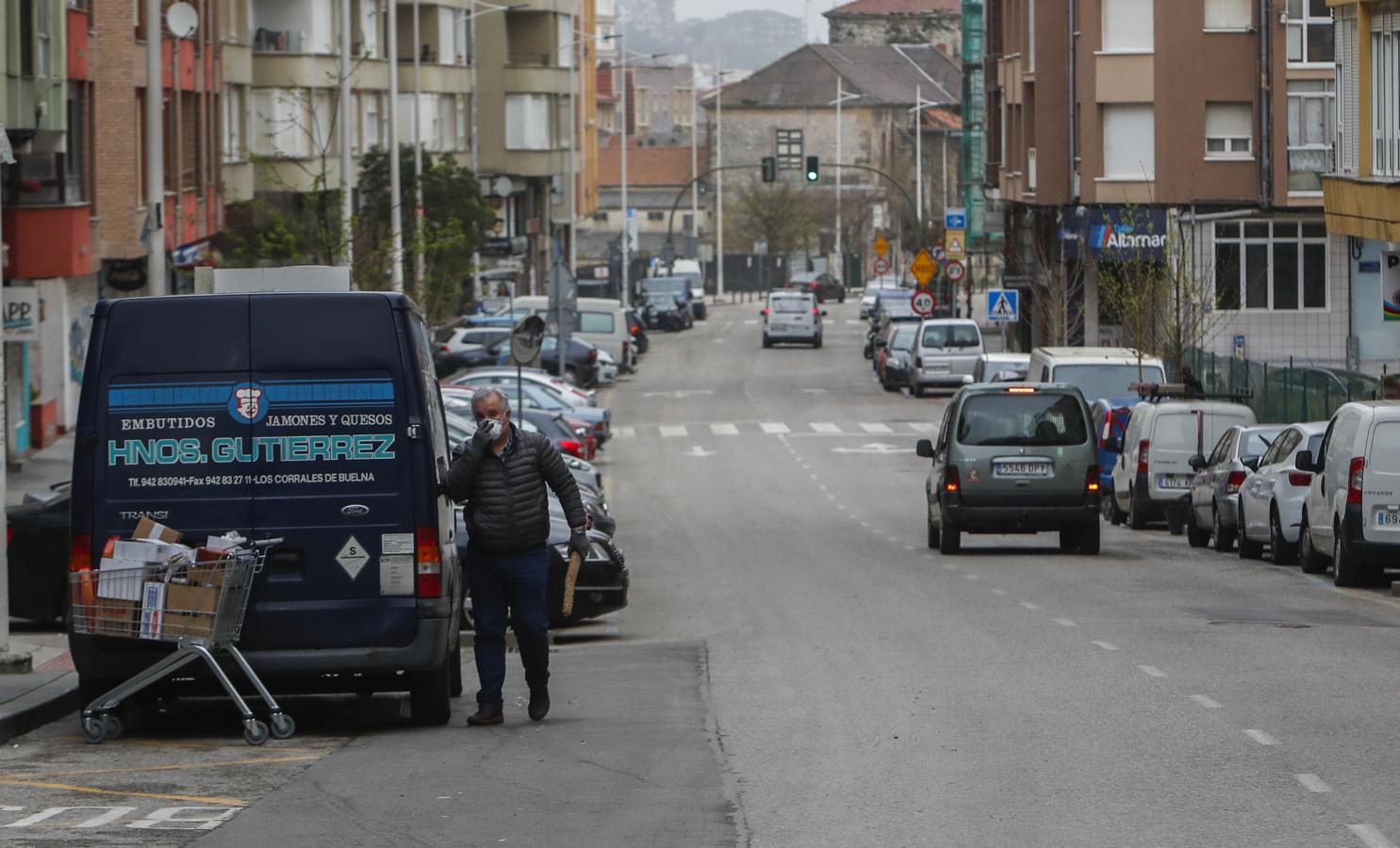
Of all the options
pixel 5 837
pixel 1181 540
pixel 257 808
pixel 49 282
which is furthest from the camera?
pixel 49 282

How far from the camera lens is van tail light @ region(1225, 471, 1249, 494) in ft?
83.3

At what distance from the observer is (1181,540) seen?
2845 cm

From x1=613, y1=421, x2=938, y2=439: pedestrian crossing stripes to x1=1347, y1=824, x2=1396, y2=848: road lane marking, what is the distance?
1570 inches

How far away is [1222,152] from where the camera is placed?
54500 mm

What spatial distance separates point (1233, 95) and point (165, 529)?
46220 mm

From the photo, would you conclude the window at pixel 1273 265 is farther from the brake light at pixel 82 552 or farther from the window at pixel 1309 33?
the brake light at pixel 82 552

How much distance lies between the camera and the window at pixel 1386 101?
2966 centimetres

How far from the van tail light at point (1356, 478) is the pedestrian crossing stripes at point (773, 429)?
2841cm

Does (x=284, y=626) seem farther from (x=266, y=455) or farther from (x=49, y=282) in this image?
(x=49, y=282)

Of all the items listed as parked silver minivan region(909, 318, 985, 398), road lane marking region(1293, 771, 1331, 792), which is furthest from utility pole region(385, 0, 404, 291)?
Result: road lane marking region(1293, 771, 1331, 792)

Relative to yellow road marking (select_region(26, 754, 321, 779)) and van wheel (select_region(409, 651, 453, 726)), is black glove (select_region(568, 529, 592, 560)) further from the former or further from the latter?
yellow road marking (select_region(26, 754, 321, 779))

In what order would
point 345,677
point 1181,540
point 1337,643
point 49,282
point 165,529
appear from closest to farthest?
point 165,529 < point 345,677 < point 1337,643 < point 1181,540 < point 49,282

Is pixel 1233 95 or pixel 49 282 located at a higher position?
pixel 1233 95

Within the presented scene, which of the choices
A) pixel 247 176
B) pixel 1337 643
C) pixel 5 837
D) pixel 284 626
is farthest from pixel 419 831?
pixel 247 176
